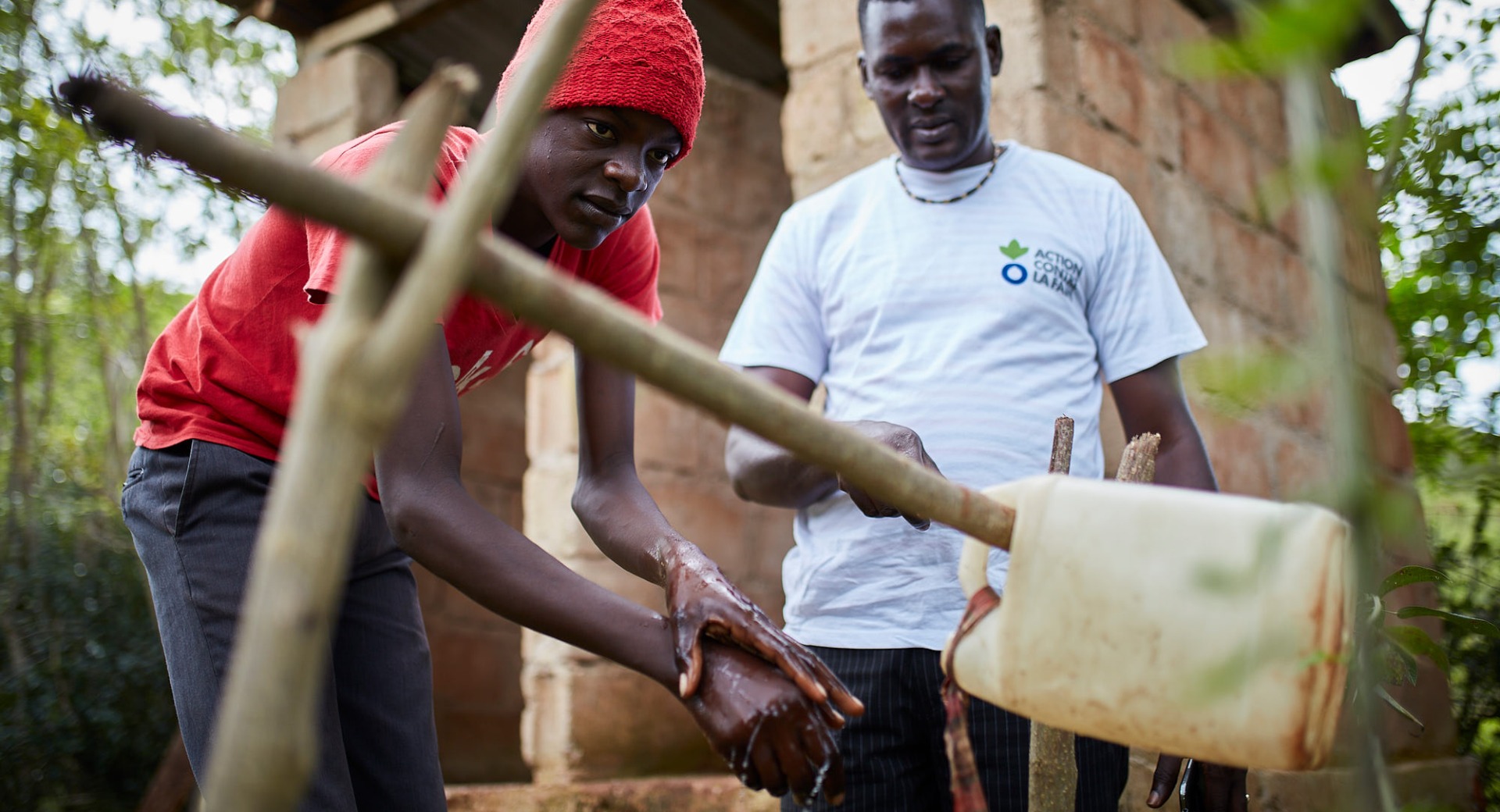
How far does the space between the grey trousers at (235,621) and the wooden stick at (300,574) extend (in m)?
1.00

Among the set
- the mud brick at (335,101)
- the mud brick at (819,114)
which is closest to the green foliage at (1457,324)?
the mud brick at (819,114)

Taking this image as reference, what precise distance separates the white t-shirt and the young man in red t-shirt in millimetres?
346

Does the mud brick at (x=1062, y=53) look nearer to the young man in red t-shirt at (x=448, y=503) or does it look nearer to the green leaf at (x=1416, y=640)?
the young man in red t-shirt at (x=448, y=503)

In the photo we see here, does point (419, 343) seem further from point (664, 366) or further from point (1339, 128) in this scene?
point (1339, 128)

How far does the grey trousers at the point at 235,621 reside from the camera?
160 centimetres

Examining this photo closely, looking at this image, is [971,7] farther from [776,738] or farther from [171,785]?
[171,785]

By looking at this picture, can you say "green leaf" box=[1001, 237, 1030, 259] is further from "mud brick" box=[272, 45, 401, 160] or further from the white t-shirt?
"mud brick" box=[272, 45, 401, 160]

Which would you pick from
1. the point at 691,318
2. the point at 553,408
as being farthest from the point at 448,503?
the point at 691,318

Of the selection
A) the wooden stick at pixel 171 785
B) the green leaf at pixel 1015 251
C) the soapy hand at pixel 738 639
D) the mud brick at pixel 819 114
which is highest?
the mud brick at pixel 819 114

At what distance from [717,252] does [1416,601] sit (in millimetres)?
2490

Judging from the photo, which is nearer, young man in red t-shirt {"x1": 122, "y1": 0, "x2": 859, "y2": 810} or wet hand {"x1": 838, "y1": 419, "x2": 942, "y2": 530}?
young man in red t-shirt {"x1": 122, "y1": 0, "x2": 859, "y2": 810}

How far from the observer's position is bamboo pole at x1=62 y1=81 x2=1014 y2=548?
0.72 m

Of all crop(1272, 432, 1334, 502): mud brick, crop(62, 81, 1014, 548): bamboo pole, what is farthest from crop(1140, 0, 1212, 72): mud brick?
crop(62, 81, 1014, 548): bamboo pole

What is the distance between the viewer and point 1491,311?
3.83 ft
